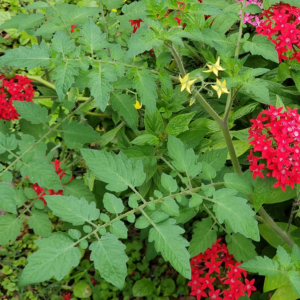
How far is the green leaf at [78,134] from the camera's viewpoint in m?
1.92

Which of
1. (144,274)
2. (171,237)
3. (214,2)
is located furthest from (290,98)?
(144,274)

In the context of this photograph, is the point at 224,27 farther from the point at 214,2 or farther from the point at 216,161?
the point at 216,161

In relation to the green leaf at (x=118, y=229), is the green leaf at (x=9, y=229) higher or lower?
lower

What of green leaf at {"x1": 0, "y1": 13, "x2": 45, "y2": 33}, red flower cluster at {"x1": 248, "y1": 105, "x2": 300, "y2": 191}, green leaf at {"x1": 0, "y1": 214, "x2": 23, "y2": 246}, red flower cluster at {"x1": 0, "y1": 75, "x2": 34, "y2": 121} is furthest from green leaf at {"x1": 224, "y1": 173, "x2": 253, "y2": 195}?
red flower cluster at {"x1": 0, "y1": 75, "x2": 34, "y2": 121}

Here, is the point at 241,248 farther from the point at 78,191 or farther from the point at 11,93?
the point at 11,93

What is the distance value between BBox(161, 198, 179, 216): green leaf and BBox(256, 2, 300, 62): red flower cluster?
1046mm

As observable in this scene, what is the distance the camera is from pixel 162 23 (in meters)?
1.36

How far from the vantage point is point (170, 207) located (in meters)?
1.29

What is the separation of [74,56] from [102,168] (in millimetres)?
461

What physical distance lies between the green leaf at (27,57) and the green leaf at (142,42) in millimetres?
338

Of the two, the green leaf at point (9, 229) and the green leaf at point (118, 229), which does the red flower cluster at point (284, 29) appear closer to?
the green leaf at point (118, 229)

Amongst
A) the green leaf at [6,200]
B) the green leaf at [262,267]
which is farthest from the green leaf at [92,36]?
the green leaf at [262,267]

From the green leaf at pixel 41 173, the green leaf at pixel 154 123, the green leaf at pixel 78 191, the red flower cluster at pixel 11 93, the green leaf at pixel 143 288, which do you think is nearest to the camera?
the green leaf at pixel 41 173

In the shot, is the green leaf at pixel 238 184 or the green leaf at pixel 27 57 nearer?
the green leaf at pixel 27 57
